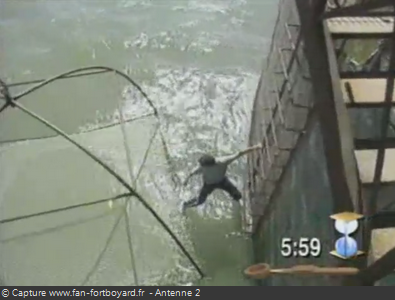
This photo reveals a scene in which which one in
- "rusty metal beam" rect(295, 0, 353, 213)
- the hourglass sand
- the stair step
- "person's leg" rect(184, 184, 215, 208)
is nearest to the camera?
the hourglass sand

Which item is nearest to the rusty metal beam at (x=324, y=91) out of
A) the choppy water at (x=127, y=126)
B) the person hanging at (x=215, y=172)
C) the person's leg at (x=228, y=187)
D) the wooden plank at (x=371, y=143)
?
the wooden plank at (x=371, y=143)

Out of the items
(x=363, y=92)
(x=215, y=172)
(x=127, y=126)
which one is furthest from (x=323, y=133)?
(x=127, y=126)

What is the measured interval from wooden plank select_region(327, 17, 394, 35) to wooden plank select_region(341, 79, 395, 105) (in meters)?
0.31

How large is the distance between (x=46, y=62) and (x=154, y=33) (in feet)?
5.59

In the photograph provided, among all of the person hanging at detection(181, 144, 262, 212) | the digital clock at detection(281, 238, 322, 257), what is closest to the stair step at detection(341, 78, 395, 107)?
the digital clock at detection(281, 238, 322, 257)

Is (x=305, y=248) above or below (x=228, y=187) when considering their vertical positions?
below

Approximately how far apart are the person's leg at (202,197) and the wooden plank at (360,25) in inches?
84.9

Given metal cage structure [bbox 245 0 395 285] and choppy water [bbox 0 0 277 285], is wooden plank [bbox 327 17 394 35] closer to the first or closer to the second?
metal cage structure [bbox 245 0 395 285]

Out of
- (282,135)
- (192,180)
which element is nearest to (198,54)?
(192,180)

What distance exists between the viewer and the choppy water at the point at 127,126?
5.45 metres

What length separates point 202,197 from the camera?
231 inches

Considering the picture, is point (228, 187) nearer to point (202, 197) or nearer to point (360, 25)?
point (202, 197)

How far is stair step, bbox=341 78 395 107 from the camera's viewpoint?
3.64 m
